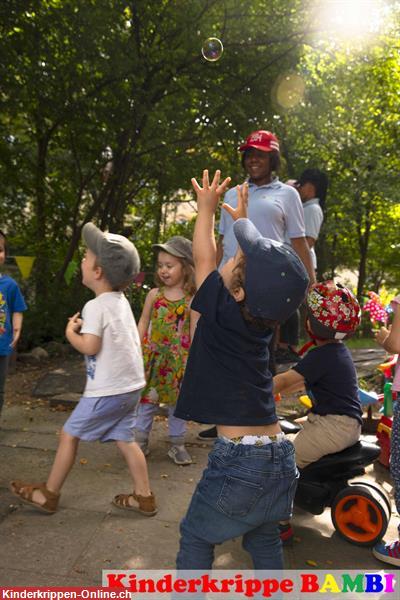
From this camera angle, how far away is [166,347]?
4.20 meters

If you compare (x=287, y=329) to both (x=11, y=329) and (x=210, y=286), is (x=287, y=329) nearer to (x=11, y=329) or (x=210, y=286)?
(x=11, y=329)

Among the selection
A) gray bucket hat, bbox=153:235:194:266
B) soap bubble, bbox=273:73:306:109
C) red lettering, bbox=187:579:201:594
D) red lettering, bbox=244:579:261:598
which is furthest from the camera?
soap bubble, bbox=273:73:306:109

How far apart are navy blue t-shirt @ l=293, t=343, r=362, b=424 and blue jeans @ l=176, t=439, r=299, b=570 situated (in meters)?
1.04

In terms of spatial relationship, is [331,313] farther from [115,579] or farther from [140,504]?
[115,579]

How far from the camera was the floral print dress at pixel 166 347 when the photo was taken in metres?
4.14

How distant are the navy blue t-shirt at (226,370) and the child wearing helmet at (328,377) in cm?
100

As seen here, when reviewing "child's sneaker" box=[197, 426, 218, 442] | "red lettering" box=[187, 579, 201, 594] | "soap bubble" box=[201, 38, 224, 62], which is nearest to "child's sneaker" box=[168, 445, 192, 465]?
"child's sneaker" box=[197, 426, 218, 442]

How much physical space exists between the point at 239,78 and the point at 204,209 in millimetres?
6976

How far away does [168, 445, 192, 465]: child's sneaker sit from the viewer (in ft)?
13.4

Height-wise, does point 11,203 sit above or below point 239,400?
above

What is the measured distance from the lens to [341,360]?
3.21m

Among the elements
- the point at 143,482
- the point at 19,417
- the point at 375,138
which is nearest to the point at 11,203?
the point at 19,417

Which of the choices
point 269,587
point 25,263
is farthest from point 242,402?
point 25,263

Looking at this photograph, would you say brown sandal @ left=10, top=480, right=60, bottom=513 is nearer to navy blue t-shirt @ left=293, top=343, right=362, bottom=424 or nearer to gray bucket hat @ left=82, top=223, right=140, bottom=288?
gray bucket hat @ left=82, top=223, right=140, bottom=288
